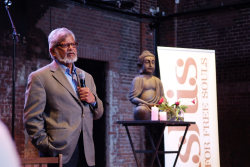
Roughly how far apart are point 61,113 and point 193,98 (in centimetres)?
420

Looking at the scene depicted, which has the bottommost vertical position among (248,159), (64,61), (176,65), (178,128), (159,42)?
(248,159)

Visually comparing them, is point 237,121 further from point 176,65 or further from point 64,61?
point 64,61

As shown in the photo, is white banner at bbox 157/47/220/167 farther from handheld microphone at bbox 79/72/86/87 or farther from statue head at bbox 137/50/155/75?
→ handheld microphone at bbox 79/72/86/87

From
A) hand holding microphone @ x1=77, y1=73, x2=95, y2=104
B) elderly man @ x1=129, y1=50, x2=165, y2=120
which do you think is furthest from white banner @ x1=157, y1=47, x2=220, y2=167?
hand holding microphone @ x1=77, y1=73, x2=95, y2=104

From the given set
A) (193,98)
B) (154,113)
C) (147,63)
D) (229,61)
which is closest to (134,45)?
(229,61)

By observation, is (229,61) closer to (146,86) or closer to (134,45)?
(134,45)

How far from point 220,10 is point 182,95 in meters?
1.93

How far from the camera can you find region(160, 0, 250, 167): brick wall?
21.8ft

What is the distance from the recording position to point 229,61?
6.87 m

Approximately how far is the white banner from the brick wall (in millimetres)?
736

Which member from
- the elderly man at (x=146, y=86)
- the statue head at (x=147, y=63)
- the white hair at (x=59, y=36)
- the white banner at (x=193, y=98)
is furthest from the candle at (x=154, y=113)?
the white hair at (x=59, y=36)

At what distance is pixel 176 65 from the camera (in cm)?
616

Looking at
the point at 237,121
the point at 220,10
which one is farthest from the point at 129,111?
the point at 220,10

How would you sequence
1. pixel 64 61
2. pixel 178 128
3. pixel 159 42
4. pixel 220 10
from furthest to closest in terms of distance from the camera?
pixel 159 42, pixel 220 10, pixel 178 128, pixel 64 61
